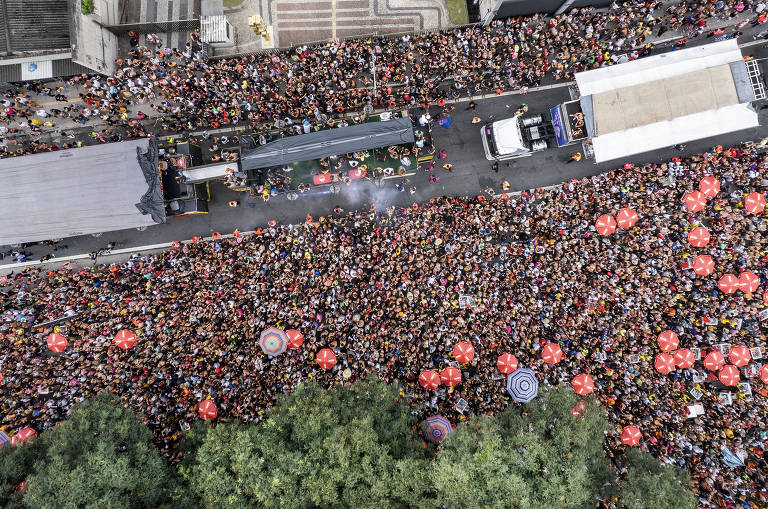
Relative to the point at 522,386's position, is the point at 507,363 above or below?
above

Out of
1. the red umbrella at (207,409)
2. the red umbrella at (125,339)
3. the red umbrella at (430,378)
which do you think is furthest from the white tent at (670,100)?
the red umbrella at (125,339)

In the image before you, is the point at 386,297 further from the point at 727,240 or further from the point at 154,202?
the point at 727,240

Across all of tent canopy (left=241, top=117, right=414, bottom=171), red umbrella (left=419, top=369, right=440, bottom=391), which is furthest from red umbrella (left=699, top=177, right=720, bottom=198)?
red umbrella (left=419, top=369, right=440, bottom=391)

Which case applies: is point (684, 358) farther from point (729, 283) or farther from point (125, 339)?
point (125, 339)

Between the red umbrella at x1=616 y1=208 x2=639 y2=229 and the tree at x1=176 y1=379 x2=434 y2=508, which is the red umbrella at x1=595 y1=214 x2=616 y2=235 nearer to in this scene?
the red umbrella at x1=616 y1=208 x2=639 y2=229

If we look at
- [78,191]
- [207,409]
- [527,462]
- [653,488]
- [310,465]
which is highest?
[78,191]

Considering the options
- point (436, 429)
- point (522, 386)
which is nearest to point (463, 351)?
point (522, 386)

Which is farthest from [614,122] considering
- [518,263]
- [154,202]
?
[154,202]
